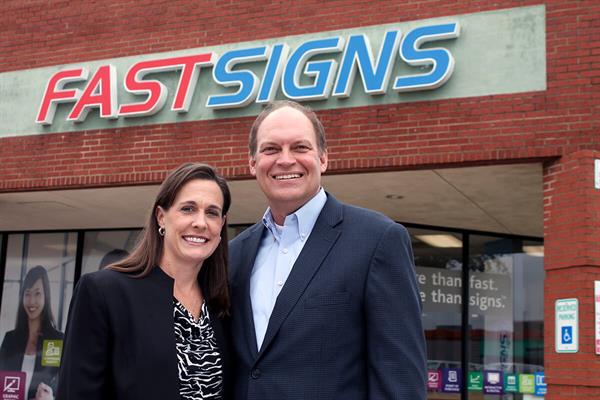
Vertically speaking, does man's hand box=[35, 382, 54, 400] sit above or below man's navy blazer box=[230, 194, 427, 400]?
below

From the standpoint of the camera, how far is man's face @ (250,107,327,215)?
314 centimetres

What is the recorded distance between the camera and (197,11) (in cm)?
1015

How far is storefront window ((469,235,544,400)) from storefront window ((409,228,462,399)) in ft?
0.76

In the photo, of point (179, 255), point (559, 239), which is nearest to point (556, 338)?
point (559, 239)

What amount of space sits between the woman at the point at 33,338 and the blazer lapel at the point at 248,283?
10970mm

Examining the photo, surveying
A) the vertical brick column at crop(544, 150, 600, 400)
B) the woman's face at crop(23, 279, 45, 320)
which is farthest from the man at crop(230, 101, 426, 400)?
the woman's face at crop(23, 279, 45, 320)

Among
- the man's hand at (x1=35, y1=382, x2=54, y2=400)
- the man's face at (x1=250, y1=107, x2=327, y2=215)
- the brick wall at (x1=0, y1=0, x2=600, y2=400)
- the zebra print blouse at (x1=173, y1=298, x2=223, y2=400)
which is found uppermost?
the brick wall at (x1=0, y1=0, x2=600, y2=400)

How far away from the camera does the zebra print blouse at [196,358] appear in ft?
10.3

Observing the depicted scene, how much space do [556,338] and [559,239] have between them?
1.00m

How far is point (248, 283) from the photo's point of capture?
10.8ft

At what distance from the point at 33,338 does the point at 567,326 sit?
31.1 ft

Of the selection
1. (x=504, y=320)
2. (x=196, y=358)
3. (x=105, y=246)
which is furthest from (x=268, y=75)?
(x=196, y=358)

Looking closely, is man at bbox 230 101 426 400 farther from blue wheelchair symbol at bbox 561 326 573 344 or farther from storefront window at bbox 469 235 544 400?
storefront window at bbox 469 235 544 400

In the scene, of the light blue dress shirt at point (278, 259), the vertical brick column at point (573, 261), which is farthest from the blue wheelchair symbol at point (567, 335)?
the light blue dress shirt at point (278, 259)
